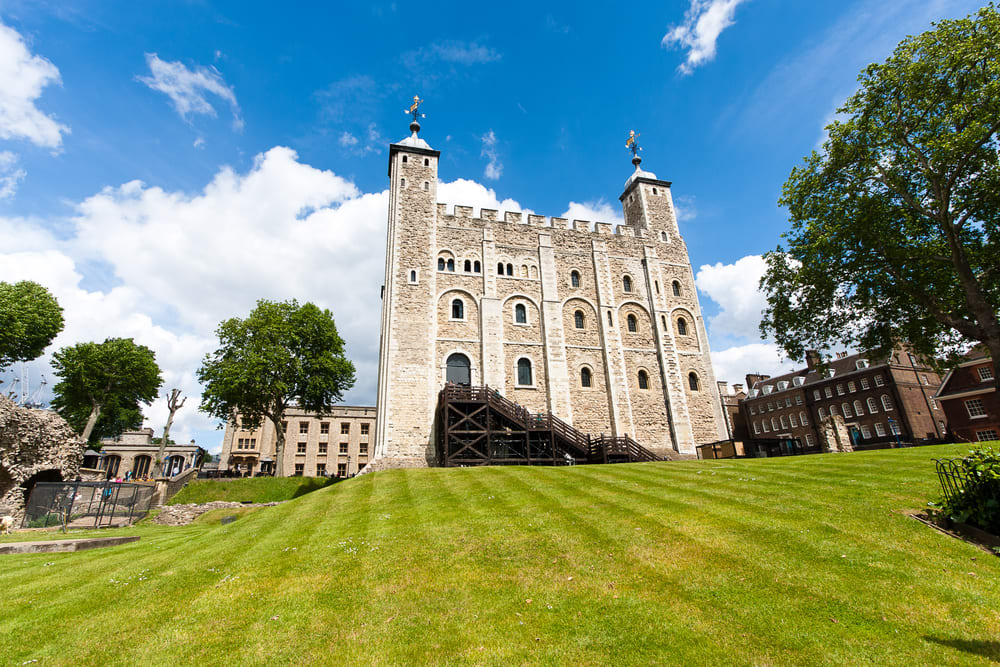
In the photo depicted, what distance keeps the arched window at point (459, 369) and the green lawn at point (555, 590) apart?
15.2 metres

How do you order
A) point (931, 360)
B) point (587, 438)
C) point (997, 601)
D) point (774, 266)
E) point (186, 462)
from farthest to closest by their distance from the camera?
point (186, 462)
point (587, 438)
point (774, 266)
point (931, 360)
point (997, 601)

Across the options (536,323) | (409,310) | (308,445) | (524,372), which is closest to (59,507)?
(409,310)

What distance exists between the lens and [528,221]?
30297 millimetres

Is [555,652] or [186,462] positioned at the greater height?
[186,462]

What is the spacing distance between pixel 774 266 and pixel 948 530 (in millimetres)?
16214

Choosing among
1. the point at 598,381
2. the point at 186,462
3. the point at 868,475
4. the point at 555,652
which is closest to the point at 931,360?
the point at 868,475

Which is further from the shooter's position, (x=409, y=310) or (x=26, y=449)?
(x=409, y=310)

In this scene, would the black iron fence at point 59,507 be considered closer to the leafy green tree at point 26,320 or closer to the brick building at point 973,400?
the leafy green tree at point 26,320

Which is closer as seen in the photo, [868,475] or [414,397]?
[868,475]

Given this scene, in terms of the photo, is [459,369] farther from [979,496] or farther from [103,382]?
[103,382]

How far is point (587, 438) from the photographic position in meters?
23.7

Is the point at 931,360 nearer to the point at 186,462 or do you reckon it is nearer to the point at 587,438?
the point at 587,438

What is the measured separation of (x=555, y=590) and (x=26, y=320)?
4064 centimetres

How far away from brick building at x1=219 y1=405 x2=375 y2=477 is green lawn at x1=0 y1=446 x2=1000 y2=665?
36712 millimetres
